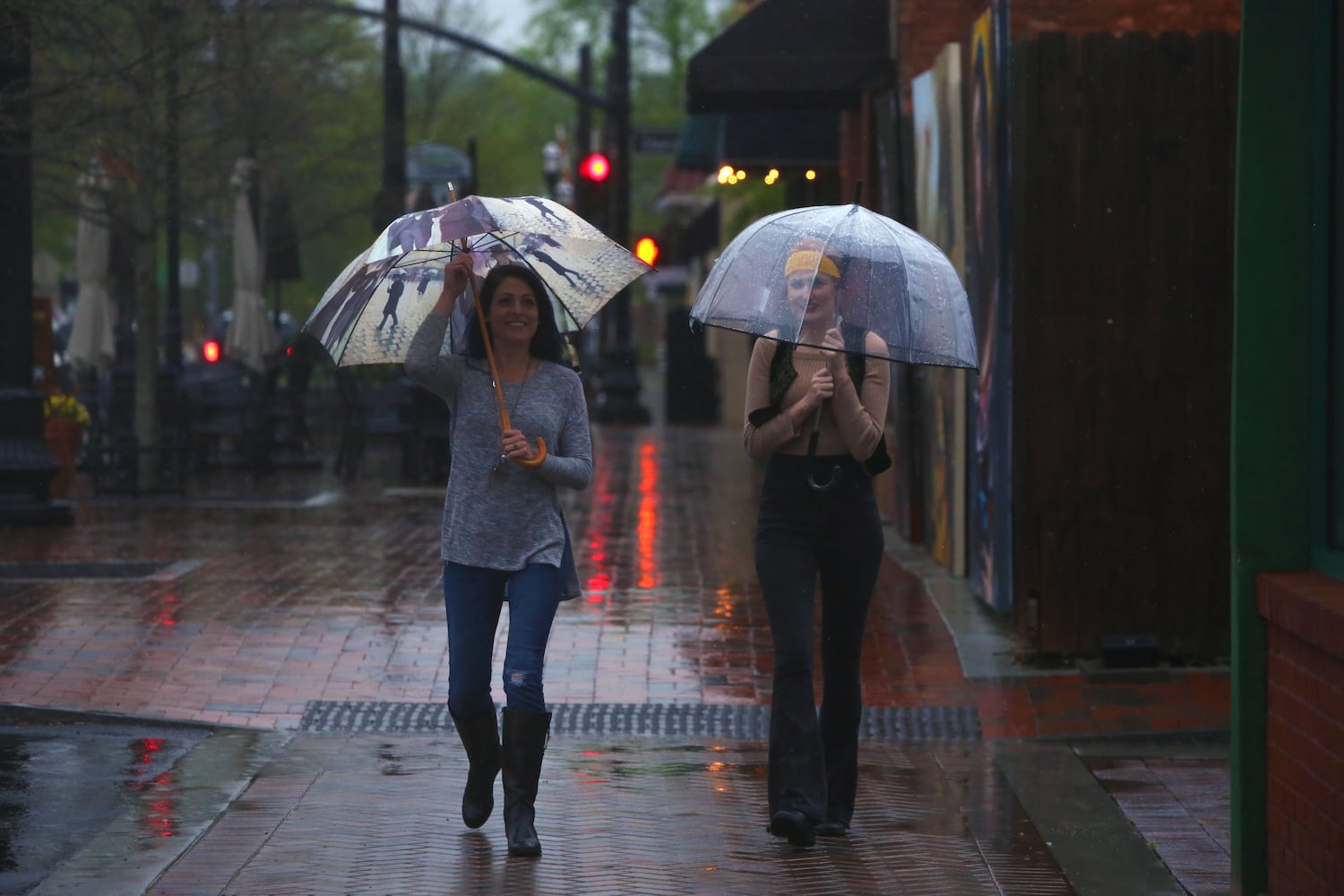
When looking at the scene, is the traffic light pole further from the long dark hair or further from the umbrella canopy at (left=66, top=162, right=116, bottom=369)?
the long dark hair

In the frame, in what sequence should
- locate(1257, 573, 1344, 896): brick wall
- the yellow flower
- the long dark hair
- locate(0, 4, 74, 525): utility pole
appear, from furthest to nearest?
the yellow flower, locate(0, 4, 74, 525): utility pole, the long dark hair, locate(1257, 573, 1344, 896): brick wall

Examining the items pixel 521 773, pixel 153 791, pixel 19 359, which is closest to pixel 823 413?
pixel 521 773

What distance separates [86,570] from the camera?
1130cm

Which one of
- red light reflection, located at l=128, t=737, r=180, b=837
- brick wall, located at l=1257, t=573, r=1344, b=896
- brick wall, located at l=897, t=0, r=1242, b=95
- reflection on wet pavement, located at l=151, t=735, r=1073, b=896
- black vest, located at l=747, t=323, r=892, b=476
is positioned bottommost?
reflection on wet pavement, located at l=151, t=735, r=1073, b=896

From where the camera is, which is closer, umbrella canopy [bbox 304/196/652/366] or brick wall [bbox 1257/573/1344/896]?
brick wall [bbox 1257/573/1344/896]

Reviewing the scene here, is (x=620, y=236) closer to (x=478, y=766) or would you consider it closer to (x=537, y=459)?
(x=478, y=766)

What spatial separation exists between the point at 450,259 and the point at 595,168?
61.9ft

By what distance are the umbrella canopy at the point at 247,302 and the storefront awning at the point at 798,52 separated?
697 centimetres

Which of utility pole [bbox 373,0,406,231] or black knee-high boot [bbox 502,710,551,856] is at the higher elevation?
utility pole [bbox 373,0,406,231]

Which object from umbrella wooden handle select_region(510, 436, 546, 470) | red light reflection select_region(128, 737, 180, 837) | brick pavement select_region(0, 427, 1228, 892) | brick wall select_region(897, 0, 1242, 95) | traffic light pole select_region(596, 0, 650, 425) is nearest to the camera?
umbrella wooden handle select_region(510, 436, 546, 470)

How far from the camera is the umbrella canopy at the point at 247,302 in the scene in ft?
67.3

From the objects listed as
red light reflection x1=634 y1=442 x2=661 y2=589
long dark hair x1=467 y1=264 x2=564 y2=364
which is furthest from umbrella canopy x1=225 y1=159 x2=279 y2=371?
long dark hair x1=467 y1=264 x2=564 y2=364

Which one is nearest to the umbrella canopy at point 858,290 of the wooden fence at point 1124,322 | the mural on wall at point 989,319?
the wooden fence at point 1124,322

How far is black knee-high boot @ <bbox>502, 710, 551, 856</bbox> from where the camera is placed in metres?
5.64
